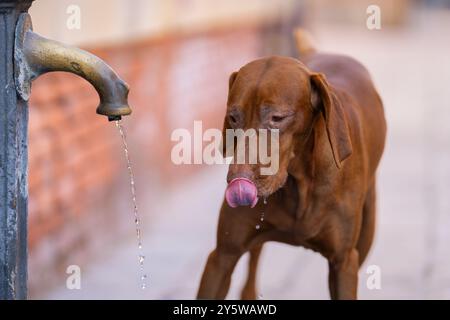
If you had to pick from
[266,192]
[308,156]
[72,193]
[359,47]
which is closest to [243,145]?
[266,192]

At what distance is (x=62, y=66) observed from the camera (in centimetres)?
303

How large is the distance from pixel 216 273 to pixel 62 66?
1147 millimetres

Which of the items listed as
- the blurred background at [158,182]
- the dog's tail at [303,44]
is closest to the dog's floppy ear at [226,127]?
the dog's tail at [303,44]

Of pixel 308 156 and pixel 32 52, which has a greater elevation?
pixel 32 52

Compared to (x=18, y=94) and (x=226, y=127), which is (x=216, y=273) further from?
(x=18, y=94)

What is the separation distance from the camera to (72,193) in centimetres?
641

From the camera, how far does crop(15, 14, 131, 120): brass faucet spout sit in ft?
9.83

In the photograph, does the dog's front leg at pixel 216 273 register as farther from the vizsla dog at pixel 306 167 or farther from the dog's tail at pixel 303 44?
the dog's tail at pixel 303 44

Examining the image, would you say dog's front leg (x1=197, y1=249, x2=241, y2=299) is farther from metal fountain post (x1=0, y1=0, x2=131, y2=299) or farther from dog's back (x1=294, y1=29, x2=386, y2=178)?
metal fountain post (x1=0, y1=0, x2=131, y2=299)

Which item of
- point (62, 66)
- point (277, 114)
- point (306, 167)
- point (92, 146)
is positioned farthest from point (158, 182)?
point (62, 66)
